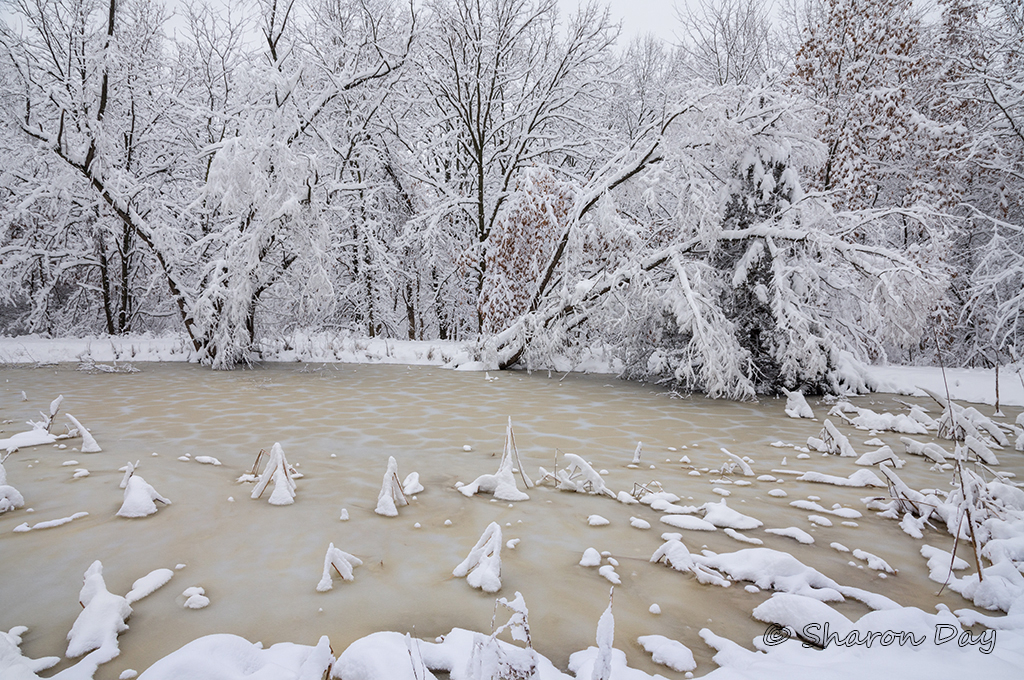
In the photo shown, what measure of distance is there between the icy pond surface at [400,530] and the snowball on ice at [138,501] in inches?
2.3

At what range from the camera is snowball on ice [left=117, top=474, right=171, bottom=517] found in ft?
11.9

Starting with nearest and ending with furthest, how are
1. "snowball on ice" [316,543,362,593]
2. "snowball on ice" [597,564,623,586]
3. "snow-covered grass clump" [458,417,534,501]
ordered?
"snowball on ice" [316,543,362,593]
"snowball on ice" [597,564,623,586]
"snow-covered grass clump" [458,417,534,501]

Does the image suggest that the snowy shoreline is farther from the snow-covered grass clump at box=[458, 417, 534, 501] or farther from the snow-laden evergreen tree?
the snow-covered grass clump at box=[458, 417, 534, 501]

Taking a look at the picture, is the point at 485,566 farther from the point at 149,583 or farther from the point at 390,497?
the point at 149,583

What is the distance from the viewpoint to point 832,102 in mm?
14055

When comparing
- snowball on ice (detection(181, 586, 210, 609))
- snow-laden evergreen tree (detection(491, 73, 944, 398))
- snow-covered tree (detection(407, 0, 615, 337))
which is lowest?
snowball on ice (detection(181, 586, 210, 609))

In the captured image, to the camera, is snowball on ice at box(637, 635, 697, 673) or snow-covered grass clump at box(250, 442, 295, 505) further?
snow-covered grass clump at box(250, 442, 295, 505)

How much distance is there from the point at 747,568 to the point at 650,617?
729 mm

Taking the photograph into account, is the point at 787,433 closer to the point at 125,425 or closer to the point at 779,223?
Answer: the point at 779,223

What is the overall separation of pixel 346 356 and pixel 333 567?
11973 millimetres

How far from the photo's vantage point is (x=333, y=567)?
2967 millimetres

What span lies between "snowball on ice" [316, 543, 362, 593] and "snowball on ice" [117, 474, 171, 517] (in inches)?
63.1

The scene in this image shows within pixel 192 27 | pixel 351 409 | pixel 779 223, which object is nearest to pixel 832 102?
pixel 779 223

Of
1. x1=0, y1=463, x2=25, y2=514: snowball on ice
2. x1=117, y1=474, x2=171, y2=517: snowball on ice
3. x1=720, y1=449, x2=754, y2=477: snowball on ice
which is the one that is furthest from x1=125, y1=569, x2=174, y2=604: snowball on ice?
x1=720, y1=449, x2=754, y2=477: snowball on ice
